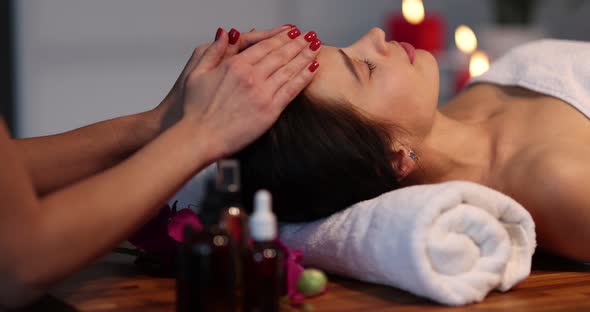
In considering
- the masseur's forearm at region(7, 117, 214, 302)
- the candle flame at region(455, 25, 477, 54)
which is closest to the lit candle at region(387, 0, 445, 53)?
the candle flame at region(455, 25, 477, 54)

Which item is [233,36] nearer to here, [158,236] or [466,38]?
[158,236]

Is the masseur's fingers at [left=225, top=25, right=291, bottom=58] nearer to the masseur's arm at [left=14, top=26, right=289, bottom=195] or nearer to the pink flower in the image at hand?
the masseur's arm at [left=14, top=26, right=289, bottom=195]

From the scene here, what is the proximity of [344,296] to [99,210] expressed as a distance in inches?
15.1

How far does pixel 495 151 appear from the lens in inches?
59.2

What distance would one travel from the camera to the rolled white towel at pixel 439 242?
3.43 ft

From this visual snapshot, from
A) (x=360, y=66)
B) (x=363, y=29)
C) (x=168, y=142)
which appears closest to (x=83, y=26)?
(x=363, y=29)

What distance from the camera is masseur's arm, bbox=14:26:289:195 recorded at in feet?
4.25

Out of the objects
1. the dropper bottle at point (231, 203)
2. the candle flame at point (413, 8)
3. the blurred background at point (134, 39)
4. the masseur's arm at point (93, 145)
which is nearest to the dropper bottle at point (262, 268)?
the dropper bottle at point (231, 203)

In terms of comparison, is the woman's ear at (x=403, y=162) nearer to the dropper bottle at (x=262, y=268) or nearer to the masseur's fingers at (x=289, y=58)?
the masseur's fingers at (x=289, y=58)

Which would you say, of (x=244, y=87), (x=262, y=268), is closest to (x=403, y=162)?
(x=244, y=87)

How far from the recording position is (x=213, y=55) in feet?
4.18

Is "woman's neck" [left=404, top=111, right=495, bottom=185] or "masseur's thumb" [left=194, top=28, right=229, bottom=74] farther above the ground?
"masseur's thumb" [left=194, top=28, right=229, bottom=74]

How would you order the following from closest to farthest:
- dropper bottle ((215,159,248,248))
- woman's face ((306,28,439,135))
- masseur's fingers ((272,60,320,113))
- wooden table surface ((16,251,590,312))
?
1. dropper bottle ((215,159,248,248))
2. wooden table surface ((16,251,590,312))
3. masseur's fingers ((272,60,320,113))
4. woman's face ((306,28,439,135))

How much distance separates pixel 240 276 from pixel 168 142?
0.23 metres
